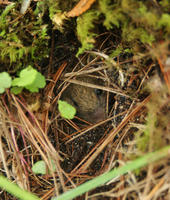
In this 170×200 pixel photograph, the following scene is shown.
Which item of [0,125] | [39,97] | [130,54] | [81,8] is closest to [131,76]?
[130,54]

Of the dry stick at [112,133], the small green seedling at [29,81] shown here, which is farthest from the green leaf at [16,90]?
the dry stick at [112,133]

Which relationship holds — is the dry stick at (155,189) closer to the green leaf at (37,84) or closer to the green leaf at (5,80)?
the green leaf at (37,84)

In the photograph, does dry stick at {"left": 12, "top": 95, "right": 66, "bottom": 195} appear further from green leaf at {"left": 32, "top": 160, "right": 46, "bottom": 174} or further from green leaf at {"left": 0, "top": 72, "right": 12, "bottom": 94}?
green leaf at {"left": 0, "top": 72, "right": 12, "bottom": 94}

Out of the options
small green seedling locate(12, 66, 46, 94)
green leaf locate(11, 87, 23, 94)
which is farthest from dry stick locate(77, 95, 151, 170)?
green leaf locate(11, 87, 23, 94)

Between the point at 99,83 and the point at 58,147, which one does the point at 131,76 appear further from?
the point at 58,147

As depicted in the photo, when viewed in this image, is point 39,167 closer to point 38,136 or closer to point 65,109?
point 38,136

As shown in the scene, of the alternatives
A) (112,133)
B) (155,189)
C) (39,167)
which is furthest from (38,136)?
(155,189)

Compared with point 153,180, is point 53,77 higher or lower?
higher

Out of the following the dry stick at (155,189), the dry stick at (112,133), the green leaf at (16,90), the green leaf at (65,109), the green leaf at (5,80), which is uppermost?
the green leaf at (5,80)
